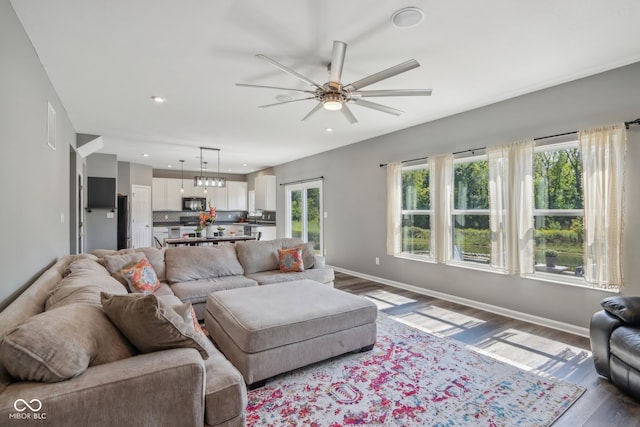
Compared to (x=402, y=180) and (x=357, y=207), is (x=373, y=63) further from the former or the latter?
(x=357, y=207)

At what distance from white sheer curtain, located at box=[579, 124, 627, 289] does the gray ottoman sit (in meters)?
2.28

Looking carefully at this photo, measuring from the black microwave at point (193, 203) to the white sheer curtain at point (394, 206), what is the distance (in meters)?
7.27

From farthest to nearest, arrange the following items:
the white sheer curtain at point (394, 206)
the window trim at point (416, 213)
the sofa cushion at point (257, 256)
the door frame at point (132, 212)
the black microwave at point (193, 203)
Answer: the black microwave at point (193, 203), the door frame at point (132, 212), the white sheer curtain at point (394, 206), the window trim at point (416, 213), the sofa cushion at point (257, 256)

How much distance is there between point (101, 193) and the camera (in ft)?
22.0

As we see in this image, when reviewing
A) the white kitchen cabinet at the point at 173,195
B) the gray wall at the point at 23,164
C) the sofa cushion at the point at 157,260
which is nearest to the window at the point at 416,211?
the sofa cushion at the point at 157,260

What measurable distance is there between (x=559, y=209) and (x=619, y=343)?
1710 millimetres

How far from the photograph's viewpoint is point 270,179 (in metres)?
9.23

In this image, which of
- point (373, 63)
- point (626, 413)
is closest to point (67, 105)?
point (373, 63)

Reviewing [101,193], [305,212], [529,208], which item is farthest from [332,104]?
[101,193]

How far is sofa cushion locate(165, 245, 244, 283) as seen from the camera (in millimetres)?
3727

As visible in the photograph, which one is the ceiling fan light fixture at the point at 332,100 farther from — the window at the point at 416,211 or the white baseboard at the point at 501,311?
the white baseboard at the point at 501,311

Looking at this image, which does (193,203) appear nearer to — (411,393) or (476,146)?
(476,146)

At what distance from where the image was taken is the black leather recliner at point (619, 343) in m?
2.07

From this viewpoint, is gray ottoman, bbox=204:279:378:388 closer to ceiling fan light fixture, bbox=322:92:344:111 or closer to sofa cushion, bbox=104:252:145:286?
sofa cushion, bbox=104:252:145:286
